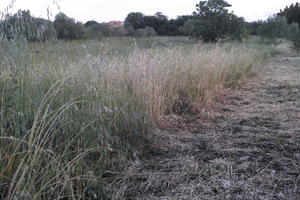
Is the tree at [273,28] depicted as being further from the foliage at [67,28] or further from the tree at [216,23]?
the foliage at [67,28]

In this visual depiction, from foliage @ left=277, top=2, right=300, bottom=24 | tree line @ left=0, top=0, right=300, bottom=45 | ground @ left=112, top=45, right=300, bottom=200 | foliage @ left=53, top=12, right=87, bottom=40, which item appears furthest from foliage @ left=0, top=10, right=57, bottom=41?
foliage @ left=277, top=2, right=300, bottom=24

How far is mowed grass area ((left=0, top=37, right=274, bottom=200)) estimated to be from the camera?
194 cm

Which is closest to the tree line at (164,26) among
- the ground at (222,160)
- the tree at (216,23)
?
the tree at (216,23)

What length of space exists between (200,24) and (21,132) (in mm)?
22282

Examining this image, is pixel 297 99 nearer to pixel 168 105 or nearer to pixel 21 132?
pixel 168 105

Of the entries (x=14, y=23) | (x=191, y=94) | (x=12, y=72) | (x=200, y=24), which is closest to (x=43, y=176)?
(x=12, y=72)

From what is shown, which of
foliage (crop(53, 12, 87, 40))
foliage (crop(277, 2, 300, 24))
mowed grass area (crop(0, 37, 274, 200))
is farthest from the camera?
foliage (crop(277, 2, 300, 24))

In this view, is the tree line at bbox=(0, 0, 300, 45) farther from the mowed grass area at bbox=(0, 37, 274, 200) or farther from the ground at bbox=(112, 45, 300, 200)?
the ground at bbox=(112, 45, 300, 200)

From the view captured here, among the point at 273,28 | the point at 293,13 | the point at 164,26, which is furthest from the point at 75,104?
the point at 293,13

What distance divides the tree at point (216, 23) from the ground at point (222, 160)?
18.6m

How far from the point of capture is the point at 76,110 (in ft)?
8.87

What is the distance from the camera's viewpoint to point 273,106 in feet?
17.4

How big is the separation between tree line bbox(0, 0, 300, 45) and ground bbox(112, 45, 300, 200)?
141 centimetres

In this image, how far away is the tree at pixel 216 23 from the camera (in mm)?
22938
